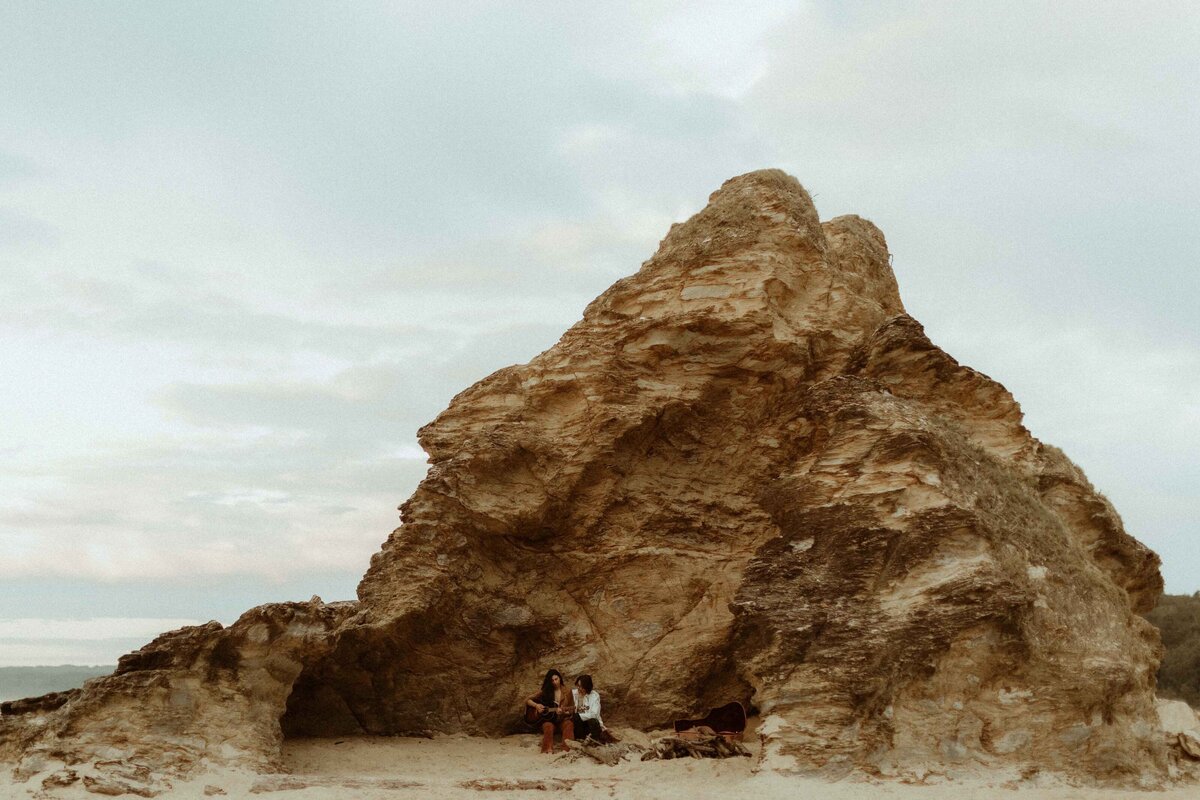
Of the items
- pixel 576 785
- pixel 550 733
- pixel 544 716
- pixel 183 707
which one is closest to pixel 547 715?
pixel 544 716

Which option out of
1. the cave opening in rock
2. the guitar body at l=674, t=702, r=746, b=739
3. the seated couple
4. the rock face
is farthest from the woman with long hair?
the cave opening in rock

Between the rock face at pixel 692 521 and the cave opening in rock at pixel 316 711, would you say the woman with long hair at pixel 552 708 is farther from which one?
the cave opening in rock at pixel 316 711

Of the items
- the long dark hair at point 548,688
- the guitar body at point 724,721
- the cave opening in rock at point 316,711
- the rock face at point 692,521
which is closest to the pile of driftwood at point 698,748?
the rock face at point 692,521

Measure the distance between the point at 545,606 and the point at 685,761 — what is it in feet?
13.2

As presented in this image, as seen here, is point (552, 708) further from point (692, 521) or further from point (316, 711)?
point (316, 711)

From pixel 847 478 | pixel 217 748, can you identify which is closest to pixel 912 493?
pixel 847 478

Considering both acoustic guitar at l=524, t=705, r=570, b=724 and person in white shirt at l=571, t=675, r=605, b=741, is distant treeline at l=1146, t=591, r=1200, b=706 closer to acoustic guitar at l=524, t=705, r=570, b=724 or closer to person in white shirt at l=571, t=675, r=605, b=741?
person in white shirt at l=571, t=675, r=605, b=741

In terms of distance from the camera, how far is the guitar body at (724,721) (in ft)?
46.4

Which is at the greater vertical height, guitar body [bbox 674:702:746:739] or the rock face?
the rock face

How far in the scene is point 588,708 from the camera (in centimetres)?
1377

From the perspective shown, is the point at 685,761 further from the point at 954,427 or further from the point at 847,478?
the point at 954,427

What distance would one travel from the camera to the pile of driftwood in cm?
1240

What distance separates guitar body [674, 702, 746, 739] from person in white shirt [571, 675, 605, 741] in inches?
43.4

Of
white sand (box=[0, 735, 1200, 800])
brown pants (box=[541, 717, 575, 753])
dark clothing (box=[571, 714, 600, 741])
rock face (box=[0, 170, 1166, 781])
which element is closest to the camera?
white sand (box=[0, 735, 1200, 800])
